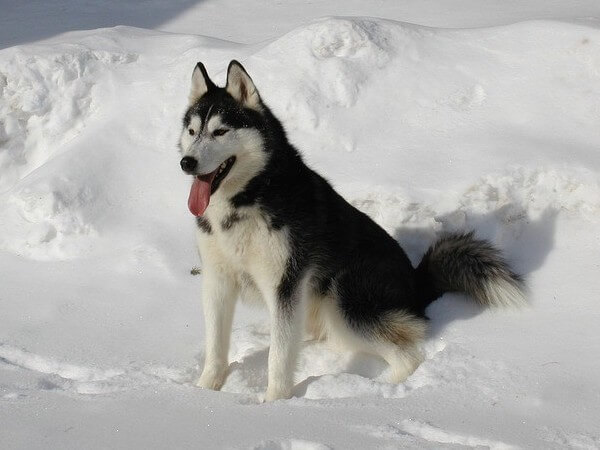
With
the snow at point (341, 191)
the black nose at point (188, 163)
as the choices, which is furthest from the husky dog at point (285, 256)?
the snow at point (341, 191)

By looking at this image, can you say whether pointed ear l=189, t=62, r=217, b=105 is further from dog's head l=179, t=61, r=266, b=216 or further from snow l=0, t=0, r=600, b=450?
snow l=0, t=0, r=600, b=450

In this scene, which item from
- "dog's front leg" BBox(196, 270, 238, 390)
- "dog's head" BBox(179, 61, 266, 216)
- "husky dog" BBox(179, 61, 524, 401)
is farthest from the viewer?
"dog's front leg" BBox(196, 270, 238, 390)

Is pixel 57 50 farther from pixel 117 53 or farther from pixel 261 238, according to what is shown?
pixel 261 238

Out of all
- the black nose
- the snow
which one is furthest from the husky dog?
the snow

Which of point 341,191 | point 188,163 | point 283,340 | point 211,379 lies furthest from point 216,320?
point 341,191

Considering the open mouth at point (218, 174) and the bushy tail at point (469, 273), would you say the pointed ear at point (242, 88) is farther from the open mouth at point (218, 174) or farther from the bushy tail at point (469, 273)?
the bushy tail at point (469, 273)

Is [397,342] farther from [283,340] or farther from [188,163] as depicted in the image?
[188,163]

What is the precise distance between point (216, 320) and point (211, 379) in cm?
32

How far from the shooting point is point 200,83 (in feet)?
13.5

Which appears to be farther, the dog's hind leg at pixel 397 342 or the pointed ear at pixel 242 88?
the dog's hind leg at pixel 397 342

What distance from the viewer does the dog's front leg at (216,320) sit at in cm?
406

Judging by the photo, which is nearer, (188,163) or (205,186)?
(188,163)

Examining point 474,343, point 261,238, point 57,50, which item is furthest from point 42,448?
point 57,50

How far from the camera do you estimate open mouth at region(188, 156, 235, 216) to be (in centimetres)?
378
